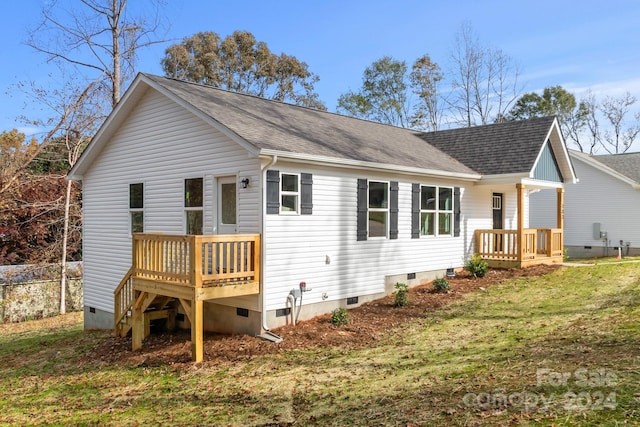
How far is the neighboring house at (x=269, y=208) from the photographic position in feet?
31.3

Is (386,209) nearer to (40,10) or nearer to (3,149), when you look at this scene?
(40,10)

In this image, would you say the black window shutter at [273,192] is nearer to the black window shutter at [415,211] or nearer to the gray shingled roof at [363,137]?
the gray shingled roof at [363,137]

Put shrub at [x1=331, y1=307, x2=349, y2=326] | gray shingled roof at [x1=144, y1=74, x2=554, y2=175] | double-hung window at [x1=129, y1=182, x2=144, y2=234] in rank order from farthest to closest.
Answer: double-hung window at [x1=129, y1=182, x2=144, y2=234]
gray shingled roof at [x1=144, y1=74, x2=554, y2=175]
shrub at [x1=331, y1=307, x2=349, y2=326]

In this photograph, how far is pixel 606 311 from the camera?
30.6 ft

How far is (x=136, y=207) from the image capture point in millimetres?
12805

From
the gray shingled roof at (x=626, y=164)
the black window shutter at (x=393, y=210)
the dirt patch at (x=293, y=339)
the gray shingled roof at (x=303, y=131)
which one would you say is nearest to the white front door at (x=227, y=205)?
the gray shingled roof at (x=303, y=131)

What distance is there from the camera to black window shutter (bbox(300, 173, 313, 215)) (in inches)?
399

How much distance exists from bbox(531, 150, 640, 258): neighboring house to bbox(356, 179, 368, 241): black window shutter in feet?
51.7

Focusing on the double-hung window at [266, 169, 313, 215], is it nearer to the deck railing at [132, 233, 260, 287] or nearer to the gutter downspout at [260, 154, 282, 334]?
the gutter downspout at [260, 154, 282, 334]

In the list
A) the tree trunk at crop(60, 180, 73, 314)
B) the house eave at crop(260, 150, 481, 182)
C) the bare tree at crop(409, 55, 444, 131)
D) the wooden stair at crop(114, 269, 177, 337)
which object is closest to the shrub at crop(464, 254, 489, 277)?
the house eave at crop(260, 150, 481, 182)

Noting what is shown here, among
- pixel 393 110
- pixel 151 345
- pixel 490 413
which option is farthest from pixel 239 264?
pixel 393 110

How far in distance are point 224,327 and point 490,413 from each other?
21.5 feet

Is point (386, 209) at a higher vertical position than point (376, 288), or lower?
higher

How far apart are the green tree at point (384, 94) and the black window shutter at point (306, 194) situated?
28.9 metres
